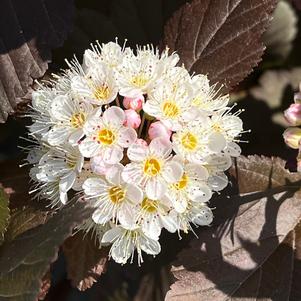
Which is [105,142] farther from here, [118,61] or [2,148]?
[2,148]

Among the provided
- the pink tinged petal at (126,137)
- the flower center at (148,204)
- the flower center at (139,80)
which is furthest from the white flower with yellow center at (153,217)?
the flower center at (139,80)

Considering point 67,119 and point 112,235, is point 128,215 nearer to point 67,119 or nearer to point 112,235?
point 112,235

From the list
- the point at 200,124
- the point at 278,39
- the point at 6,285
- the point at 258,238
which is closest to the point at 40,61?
the point at 200,124

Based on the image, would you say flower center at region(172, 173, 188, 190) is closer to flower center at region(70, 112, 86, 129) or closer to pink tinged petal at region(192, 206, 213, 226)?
pink tinged petal at region(192, 206, 213, 226)

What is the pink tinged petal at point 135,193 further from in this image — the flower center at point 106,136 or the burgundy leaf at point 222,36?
the burgundy leaf at point 222,36

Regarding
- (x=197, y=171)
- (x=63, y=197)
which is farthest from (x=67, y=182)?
(x=197, y=171)

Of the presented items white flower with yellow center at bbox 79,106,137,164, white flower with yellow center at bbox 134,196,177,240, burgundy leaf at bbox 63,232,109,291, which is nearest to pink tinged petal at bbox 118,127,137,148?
white flower with yellow center at bbox 79,106,137,164
